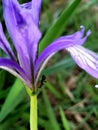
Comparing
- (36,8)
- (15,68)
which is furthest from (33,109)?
(36,8)

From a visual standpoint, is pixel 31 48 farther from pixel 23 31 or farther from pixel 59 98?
pixel 59 98

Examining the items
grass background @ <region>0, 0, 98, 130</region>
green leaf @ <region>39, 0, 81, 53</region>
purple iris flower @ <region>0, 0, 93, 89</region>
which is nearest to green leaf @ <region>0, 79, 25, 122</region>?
grass background @ <region>0, 0, 98, 130</region>

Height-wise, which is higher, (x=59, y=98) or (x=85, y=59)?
(x=59, y=98)

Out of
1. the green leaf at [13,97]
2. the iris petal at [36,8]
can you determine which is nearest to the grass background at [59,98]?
the green leaf at [13,97]

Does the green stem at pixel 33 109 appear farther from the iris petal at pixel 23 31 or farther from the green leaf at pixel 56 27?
the green leaf at pixel 56 27

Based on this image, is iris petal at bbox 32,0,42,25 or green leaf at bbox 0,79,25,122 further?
A: green leaf at bbox 0,79,25,122

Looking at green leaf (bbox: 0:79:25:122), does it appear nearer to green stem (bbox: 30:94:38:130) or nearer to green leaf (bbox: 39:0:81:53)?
green leaf (bbox: 39:0:81:53)

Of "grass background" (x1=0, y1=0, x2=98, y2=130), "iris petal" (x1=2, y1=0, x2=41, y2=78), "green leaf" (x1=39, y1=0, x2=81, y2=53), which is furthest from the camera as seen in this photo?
"grass background" (x1=0, y1=0, x2=98, y2=130)
